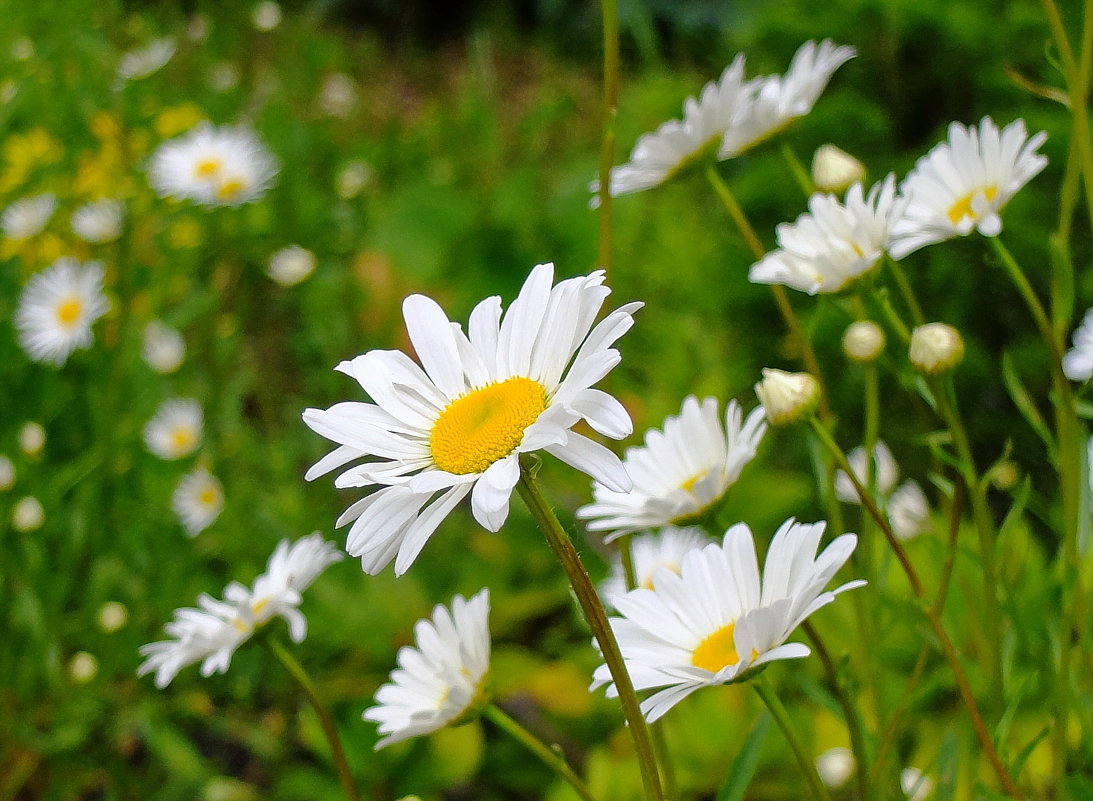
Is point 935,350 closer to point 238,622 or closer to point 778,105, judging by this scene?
point 778,105

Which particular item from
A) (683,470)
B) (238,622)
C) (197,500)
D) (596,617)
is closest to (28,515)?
(197,500)

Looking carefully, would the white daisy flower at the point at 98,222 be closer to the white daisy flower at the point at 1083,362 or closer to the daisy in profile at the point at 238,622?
the daisy in profile at the point at 238,622

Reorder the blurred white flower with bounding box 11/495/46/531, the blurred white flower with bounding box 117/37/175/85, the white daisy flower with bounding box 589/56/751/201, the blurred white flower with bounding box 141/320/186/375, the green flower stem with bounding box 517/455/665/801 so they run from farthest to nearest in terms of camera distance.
A: the blurred white flower with bounding box 117/37/175/85 < the blurred white flower with bounding box 141/320/186/375 < the blurred white flower with bounding box 11/495/46/531 < the white daisy flower with bounding box 589/56/751/201 < the green flower stem with bounding box 517/455/665/801

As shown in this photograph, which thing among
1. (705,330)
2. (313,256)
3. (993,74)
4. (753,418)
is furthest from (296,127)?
(753,418)

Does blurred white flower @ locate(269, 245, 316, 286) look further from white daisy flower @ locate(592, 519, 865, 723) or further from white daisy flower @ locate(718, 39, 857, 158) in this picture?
white daisy flower @ locate(592, 519, 865, 723)

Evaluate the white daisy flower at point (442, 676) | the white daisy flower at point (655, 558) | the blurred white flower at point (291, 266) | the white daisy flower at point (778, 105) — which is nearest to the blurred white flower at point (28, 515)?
the blurred white flower at point (291, 266)

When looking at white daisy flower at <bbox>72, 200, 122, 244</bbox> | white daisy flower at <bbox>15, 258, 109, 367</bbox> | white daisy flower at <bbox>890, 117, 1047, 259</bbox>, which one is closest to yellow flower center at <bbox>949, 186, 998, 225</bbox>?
white daisy flower at <bbox>890, 117, 1047, 259</bbox>
